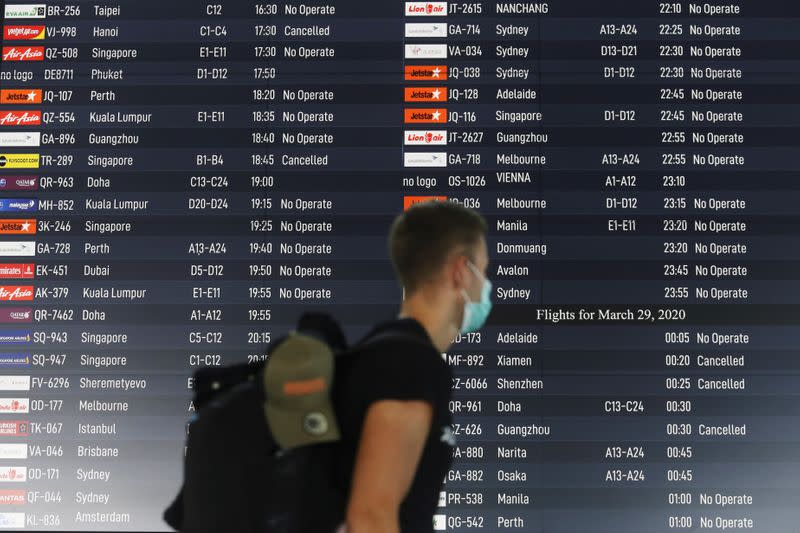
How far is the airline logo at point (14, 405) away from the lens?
2.78m

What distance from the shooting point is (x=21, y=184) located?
2895 mm

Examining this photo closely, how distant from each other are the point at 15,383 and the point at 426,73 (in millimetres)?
1688

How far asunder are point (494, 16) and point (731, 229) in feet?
3.46

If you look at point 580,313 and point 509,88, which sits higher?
point 509,88

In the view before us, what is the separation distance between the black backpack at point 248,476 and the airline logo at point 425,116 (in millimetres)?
1602

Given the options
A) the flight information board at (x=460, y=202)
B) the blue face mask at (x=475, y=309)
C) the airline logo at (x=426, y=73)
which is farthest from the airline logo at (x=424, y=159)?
the blue face mask at (x=475, y=309)

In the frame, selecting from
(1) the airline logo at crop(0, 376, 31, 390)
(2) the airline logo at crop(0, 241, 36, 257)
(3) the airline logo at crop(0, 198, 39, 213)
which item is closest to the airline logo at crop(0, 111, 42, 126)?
(3) the airline logo at crop(0, 198, 39, 213)

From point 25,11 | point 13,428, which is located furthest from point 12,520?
point 25,11

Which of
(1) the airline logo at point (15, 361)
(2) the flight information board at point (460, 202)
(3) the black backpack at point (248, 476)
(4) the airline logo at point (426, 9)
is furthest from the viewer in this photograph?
(4) the airline logo at point (426, 9)

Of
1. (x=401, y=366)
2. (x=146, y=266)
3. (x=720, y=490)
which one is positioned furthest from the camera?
(x=146, y=266)

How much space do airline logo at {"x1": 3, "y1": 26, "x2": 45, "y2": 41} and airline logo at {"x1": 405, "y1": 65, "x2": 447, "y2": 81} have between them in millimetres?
1279

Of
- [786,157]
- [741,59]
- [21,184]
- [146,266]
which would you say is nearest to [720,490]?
[786,157]

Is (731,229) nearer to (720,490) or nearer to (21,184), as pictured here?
(720,490)

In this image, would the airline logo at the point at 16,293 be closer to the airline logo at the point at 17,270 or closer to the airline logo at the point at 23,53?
the airline logo at the point at 17,270
